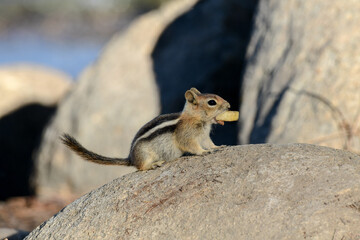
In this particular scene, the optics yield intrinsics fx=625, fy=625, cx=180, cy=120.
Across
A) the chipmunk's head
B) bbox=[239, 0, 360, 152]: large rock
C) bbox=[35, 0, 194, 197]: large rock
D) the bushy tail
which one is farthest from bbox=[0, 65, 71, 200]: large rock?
the chipmunk's head

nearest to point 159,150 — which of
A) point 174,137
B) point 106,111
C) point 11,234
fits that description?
point 174,137

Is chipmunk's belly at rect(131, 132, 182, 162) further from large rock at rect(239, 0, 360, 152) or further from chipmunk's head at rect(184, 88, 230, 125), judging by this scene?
large rock at rect(239, 0, 360, 152)

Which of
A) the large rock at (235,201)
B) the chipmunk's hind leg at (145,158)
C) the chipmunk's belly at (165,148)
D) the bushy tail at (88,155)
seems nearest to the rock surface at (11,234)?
the large rock at (235,201)

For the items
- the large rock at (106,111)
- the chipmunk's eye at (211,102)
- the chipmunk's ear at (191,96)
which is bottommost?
the large rock at (106,111)

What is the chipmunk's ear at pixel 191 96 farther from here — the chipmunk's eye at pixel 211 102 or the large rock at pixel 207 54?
the large rock at pixel 207 54

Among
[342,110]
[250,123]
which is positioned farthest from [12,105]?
[342,110]

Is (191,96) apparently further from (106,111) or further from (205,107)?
(106,111)
